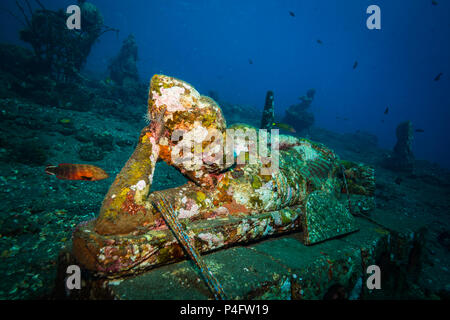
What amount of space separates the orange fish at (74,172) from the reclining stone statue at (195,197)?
107cm

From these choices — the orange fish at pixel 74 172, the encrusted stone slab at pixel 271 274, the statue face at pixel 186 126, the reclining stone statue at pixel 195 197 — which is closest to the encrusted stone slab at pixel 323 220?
the reclining stone statue at pixel 195 197

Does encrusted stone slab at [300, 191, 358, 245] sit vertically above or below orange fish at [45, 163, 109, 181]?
below

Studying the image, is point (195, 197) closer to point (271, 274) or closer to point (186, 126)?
point (186, 126)

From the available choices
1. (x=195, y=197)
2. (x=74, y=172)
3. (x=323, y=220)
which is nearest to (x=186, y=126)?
(x=195, y=197)

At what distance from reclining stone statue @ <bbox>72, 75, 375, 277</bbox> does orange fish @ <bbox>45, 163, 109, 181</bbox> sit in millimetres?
1067

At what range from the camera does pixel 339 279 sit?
2553mm

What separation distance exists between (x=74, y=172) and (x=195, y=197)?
6.41 ft

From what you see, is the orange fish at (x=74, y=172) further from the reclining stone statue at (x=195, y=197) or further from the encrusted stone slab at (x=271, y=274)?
the encrusted stone slab at (x=271, y=274)

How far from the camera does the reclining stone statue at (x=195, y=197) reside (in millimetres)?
1980

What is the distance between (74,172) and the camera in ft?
9.49

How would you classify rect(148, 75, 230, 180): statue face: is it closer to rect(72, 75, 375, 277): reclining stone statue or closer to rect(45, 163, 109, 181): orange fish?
rect(72, 75, 375, 277): reclining stone statue

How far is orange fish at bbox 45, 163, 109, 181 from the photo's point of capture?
2744 millimetres

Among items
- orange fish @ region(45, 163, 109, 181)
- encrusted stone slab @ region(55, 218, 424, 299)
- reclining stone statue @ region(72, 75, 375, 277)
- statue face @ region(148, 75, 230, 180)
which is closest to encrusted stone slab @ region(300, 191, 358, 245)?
reclining stone statue @ region(72, 75, 375, 277)
